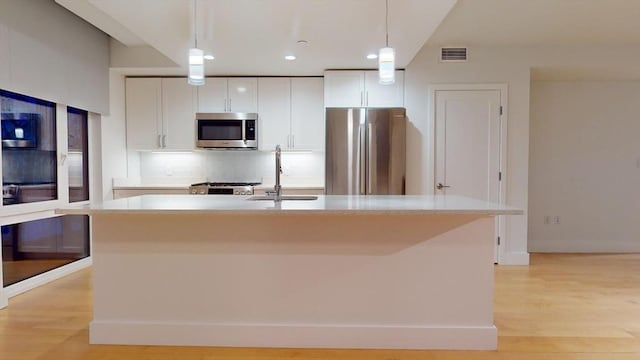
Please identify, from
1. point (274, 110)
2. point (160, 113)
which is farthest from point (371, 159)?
point (160, 113)

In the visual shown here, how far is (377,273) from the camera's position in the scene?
241 cm

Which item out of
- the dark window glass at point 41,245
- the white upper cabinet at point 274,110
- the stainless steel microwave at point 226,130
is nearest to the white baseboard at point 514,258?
the white upper cabinet at point 274,110

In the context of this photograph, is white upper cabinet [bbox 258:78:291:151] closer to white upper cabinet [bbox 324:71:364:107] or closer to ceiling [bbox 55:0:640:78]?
ceiling [bbox 55:0:640:78]

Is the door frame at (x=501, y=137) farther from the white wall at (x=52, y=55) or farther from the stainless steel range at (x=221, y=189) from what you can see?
the white wall at (x=52, y=55)

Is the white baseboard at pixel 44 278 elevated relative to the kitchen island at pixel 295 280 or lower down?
lower down

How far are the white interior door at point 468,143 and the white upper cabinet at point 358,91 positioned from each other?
507 millimetres

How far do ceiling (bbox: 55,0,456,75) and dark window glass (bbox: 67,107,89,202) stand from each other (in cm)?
83

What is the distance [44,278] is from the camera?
373 cm

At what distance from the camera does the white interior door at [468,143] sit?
4.50m

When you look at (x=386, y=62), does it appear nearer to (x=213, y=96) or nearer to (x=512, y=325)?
(x=512, y=325)

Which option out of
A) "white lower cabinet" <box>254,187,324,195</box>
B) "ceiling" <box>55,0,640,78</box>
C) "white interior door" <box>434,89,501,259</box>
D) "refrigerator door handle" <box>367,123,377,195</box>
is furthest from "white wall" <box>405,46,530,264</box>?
"white lower cabinet" <box>254,187,324,195</box>

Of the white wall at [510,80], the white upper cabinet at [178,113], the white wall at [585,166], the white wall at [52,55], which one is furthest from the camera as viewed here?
the white wall at [585,166]

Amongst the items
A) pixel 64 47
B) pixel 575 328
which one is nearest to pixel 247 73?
pixel 64 47

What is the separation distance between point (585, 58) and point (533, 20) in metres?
1.25
